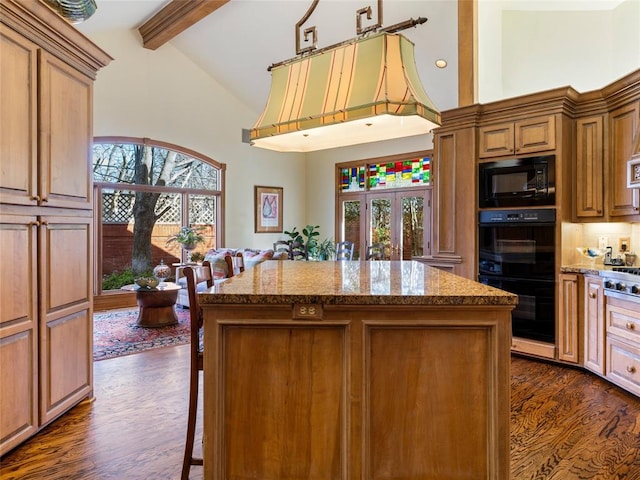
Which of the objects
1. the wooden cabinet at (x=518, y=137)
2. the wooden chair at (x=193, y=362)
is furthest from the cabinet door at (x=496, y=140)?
the wooden chair at (x=193, y=362)

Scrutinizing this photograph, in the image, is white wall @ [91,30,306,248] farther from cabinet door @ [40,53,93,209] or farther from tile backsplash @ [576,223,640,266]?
tile backsplash @ [576,223,640,266]

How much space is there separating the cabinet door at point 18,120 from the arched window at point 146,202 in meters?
4.35

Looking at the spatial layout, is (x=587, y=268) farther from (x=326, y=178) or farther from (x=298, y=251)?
(x=326, y=178)

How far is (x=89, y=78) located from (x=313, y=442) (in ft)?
8.89

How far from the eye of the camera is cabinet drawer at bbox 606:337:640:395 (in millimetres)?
2967

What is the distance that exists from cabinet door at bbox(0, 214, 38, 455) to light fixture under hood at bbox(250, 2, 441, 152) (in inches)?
54.7

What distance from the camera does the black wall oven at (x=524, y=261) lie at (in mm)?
3670

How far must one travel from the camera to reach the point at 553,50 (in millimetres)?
4641

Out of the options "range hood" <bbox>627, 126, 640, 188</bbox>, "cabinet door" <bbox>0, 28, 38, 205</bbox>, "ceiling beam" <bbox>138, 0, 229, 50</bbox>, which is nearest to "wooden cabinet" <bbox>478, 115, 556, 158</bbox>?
"range hood" <bbox>627, 126, 640, 188</bbox>

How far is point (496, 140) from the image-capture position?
393 centimetres

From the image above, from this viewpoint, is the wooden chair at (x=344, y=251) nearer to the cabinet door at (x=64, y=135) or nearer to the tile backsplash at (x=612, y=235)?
the tile backsplash at (x=612, y=235)

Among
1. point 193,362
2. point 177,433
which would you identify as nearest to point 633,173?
point 193,362

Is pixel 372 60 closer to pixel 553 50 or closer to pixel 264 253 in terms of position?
pixel 553 50

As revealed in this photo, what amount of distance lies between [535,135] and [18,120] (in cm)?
382
